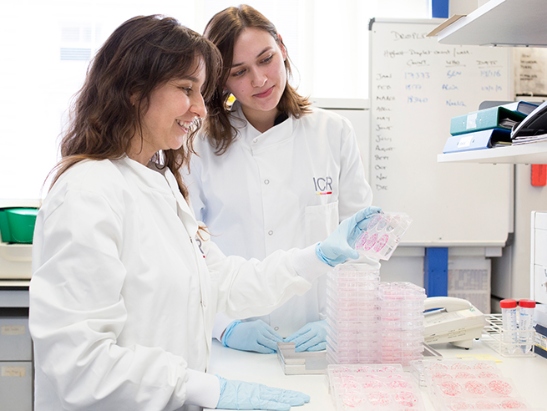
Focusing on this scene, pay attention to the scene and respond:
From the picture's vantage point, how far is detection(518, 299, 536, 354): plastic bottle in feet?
4.79

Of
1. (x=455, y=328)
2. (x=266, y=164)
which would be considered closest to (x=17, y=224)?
(x=266, y=164)

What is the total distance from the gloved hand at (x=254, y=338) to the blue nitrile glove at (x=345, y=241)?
259 mm

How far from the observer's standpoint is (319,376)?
52.0 inches

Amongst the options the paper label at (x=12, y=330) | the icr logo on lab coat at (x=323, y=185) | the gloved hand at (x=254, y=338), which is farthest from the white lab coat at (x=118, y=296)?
the paper label at (x=12, y=330)

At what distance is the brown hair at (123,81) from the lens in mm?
1158

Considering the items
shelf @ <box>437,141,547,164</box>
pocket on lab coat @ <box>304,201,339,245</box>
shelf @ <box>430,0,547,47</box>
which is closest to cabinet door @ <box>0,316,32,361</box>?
pocket on lab coat @ <box>304,201,339,245</box>

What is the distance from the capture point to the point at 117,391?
3.23 feet

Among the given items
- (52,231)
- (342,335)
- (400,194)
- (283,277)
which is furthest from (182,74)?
(400,194)

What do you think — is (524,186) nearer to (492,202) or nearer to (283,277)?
(492,202)

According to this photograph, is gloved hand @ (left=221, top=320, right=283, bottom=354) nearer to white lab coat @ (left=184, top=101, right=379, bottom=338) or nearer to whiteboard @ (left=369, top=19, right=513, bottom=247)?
white lab coat @ (left=184, top=101, right=379, bottom=338)

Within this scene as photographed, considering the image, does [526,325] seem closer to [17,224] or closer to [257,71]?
[257,71]

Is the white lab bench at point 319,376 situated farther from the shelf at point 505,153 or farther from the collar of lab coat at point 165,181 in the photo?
the shelf at point 505,153

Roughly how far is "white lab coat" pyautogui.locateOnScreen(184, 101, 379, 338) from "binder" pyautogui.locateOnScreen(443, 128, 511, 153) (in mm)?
379

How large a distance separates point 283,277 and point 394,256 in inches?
69.9
